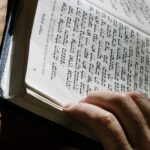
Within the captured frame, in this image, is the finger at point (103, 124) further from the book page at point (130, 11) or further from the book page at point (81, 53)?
the book page at point (130, 11)

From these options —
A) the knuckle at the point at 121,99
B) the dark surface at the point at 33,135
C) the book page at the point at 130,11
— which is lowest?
the dark surface at the point at 33,135

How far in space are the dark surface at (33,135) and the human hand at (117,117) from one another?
3 cm

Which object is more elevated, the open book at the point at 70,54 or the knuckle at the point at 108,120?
the open book at the point at 70,54

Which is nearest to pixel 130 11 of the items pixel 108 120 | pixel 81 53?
pixel 81 53

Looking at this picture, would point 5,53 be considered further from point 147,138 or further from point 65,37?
point 147,138

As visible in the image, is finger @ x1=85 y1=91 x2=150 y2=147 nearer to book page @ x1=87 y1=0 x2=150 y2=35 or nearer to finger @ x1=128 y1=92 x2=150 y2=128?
finger @ x1=128 y1=92 x2=150 y2=128

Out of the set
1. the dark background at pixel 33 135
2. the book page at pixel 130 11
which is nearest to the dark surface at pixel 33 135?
the dark background at pixel 33 135

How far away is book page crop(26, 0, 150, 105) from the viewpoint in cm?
47

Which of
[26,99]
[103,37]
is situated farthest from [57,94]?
[103,37]

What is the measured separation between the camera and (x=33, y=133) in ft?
1.59

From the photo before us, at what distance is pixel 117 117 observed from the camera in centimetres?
48

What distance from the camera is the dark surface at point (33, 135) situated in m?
0.47

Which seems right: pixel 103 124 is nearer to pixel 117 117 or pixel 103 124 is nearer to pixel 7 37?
pixel 117 117

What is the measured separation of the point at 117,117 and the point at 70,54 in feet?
0.41
